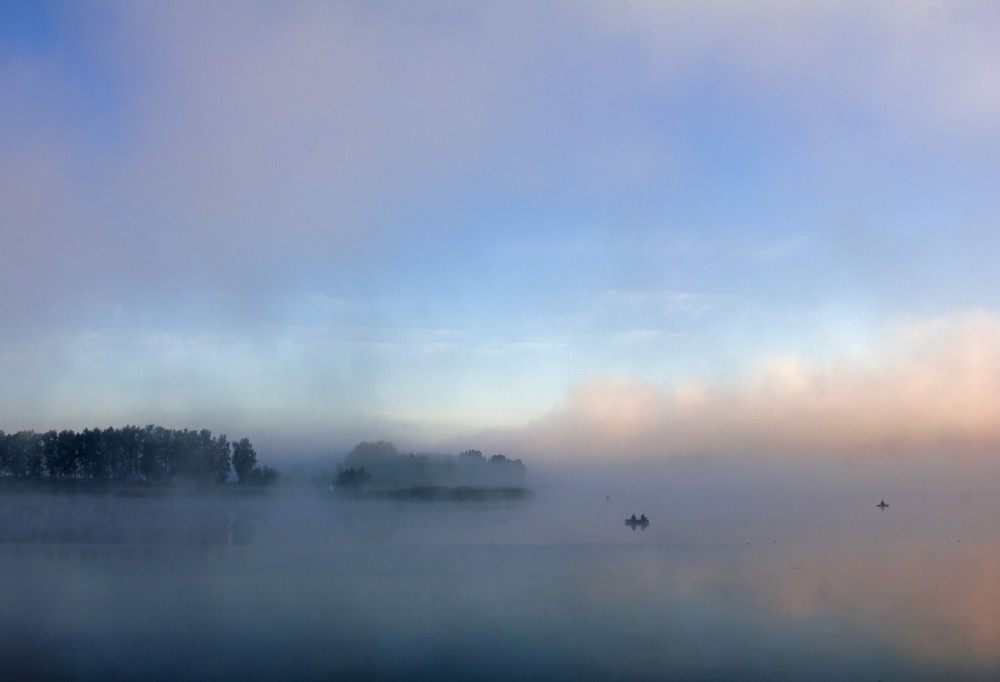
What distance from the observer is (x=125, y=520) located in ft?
163

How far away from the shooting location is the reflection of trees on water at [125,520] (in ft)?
132

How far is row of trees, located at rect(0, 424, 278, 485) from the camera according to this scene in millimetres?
70312

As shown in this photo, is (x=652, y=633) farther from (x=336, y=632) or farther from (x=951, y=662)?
(x=336, y=632)

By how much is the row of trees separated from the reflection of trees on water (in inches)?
316

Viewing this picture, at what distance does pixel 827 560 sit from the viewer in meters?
31.5

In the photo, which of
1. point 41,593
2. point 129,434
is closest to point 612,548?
point 41,593

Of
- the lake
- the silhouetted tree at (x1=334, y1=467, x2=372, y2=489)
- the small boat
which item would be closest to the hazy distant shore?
the silhouetted tree at (x1=334, y1=467, x2=372, y2=489)

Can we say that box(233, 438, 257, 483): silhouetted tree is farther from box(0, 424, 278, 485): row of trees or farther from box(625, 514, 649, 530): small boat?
box(625, 514, 649, 530): small boat

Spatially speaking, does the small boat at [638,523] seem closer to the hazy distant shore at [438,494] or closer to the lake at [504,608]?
the lake at [504,608]

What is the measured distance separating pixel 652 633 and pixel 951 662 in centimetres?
589

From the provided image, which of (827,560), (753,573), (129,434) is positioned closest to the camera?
(753,573)

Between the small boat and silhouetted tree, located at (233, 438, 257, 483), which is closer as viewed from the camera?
the small boat

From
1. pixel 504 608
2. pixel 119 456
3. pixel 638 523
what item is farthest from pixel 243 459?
pixel 504 608

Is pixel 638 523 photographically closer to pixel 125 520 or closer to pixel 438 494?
pixel 125 520
